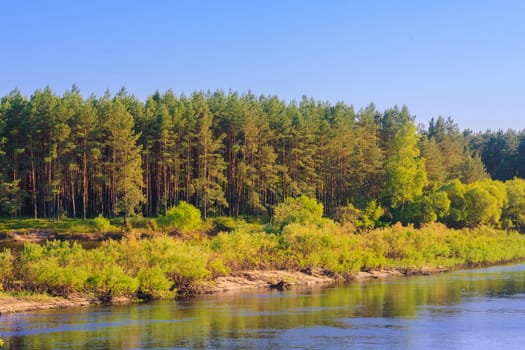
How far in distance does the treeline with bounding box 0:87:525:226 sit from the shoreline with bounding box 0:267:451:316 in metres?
35.8

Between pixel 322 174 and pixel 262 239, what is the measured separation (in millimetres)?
53094

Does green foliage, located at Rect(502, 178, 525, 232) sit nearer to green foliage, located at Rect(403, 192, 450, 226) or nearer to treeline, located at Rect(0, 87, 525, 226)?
treeline, located at Rect(0, 87, 525, 226)

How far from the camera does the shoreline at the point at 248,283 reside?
4444 cm

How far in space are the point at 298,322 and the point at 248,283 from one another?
16.2 meters

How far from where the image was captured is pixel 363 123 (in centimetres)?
13200

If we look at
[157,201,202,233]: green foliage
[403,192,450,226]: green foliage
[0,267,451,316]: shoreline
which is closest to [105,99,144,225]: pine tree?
[157,201,202,233]: green foliage

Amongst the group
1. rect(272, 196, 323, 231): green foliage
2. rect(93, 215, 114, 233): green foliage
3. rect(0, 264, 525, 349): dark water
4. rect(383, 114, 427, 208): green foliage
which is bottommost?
rect(0, 264, 525, 349): dark water

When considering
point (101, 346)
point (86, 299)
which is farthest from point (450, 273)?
point (101, 346)

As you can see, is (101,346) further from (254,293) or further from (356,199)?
(356,199)

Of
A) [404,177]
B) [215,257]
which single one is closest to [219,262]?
[215,257]

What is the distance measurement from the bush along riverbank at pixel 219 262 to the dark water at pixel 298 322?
2366mm

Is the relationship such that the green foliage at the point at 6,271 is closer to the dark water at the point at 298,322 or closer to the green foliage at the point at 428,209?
the dark water at the point at 298,322

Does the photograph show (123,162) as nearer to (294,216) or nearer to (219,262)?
(294,216)

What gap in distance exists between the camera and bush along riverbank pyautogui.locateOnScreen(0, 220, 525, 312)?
4666cm
